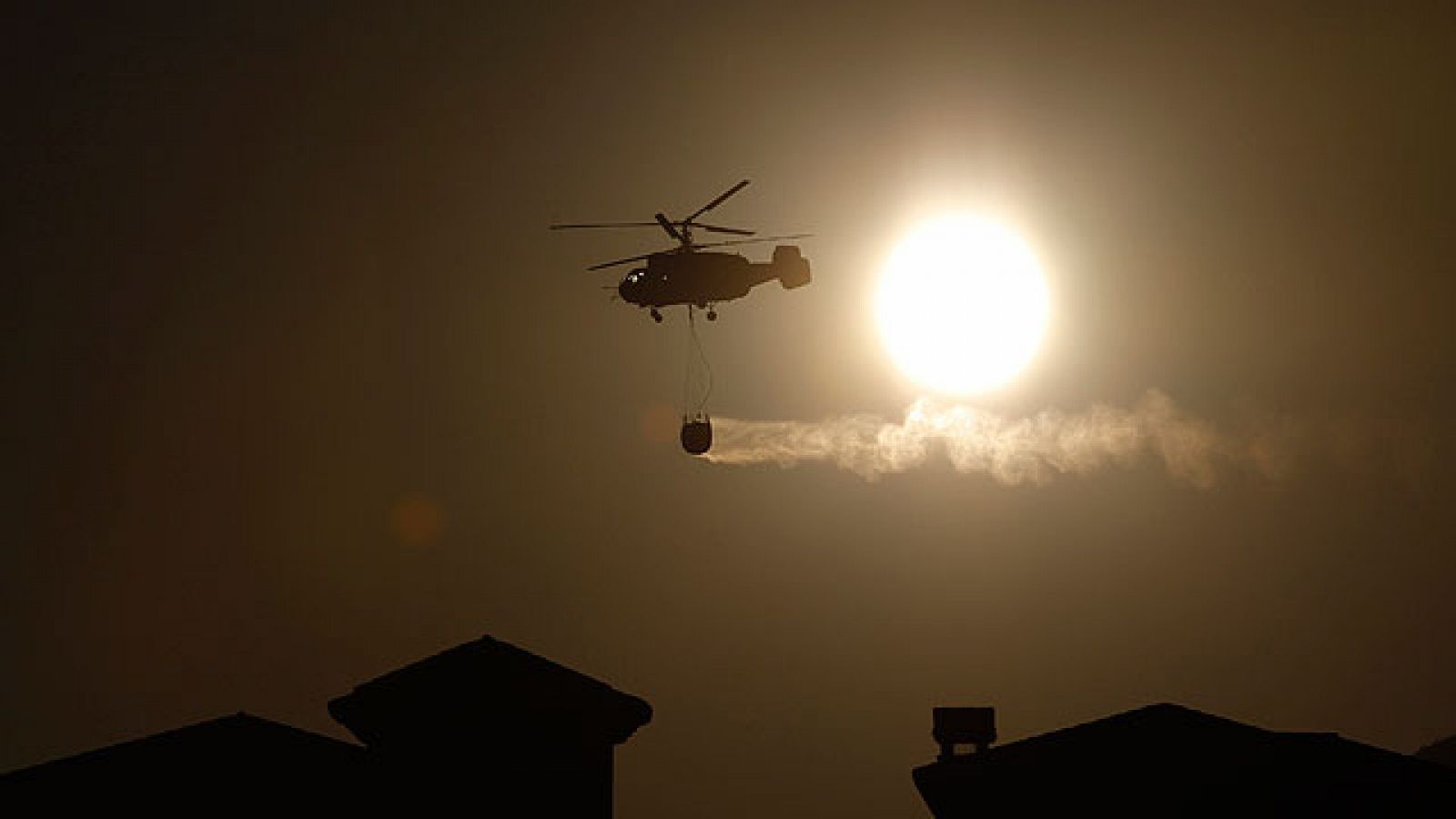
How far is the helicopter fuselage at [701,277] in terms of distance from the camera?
5572cm

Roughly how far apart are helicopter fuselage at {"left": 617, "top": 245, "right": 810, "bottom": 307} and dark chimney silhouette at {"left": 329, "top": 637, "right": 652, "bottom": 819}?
31.5 m

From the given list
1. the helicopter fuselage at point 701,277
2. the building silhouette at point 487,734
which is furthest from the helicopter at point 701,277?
the building silhouette at point 487,734

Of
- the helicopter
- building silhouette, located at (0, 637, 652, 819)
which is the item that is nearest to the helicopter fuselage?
the helicopter

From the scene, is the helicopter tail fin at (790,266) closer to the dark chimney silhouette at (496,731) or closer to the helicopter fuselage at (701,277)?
the helicopter fuselage at (701,277)

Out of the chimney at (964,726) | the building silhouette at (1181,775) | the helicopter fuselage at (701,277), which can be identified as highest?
the helicopter fuselage at (701,277)

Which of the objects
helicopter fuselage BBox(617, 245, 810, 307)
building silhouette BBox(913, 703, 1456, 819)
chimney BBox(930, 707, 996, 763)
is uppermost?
helicopter fuselage BBox(617, 245, 810, 307)

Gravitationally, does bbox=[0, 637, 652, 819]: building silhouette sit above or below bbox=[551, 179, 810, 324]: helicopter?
below

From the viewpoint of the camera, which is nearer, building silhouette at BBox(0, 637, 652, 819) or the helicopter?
building silhouette at BBox(0, 637, 652, 819)

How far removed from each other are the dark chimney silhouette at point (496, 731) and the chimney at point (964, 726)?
10.3 m

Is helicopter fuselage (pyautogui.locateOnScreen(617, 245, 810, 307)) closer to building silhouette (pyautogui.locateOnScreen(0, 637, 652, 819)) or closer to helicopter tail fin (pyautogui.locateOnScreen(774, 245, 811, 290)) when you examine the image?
helicopter tail fin (pyautogui.locateOnScreen(774, 245, 811, 290))

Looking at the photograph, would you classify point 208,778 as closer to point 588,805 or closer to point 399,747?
point 399,747

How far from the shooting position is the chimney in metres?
33.5

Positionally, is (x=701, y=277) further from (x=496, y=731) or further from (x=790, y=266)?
(x=496, y=731)

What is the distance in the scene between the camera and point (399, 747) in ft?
80.6
